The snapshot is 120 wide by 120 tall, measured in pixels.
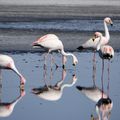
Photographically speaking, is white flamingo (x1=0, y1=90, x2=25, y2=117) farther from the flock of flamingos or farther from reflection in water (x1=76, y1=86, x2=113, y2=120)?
reflection in water (x1=76, y1=86, x2=113, y2=120)

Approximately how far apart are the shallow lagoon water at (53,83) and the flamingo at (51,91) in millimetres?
100

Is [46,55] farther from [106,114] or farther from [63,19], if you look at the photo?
[63,19]

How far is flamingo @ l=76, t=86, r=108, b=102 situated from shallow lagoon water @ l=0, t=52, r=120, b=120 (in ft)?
0.34

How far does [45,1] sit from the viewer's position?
39.8m

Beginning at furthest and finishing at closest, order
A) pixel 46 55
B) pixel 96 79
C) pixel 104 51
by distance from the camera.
→ pixel 46 55
pixel 104 51
pixel 96 79

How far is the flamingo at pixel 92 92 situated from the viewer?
12.4 m

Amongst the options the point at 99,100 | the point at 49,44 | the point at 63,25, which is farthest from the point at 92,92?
the point at 63,25

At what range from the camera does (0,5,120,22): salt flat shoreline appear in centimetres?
2838

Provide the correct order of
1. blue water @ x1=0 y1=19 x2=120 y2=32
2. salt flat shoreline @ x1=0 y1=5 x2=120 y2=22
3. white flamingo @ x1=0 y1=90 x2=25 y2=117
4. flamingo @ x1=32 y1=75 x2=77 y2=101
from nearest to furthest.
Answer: white flamingo @ x1=0 y1=90 x2=25 y2=117
flamingo @ x1=32 y1=75 x2=77 y2=101
blue water @ x1=0 y1=19 x2=120 y2=32
salt flat shoreline @ x1=0 y1=5 x2=120 y2=22

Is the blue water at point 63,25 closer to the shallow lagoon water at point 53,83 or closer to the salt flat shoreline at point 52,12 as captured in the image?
the salt flat shoreline at point 52,12

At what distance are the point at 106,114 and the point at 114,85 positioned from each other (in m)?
2.71

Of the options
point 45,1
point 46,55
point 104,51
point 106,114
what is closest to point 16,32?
point 46,55

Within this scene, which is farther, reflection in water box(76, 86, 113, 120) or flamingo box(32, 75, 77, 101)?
flamingo box(32, 75, 77, 101)

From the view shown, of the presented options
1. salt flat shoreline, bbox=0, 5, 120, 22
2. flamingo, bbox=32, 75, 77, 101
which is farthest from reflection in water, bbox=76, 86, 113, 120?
salt flat shoreline, bbox=0, 5, 120, 22
